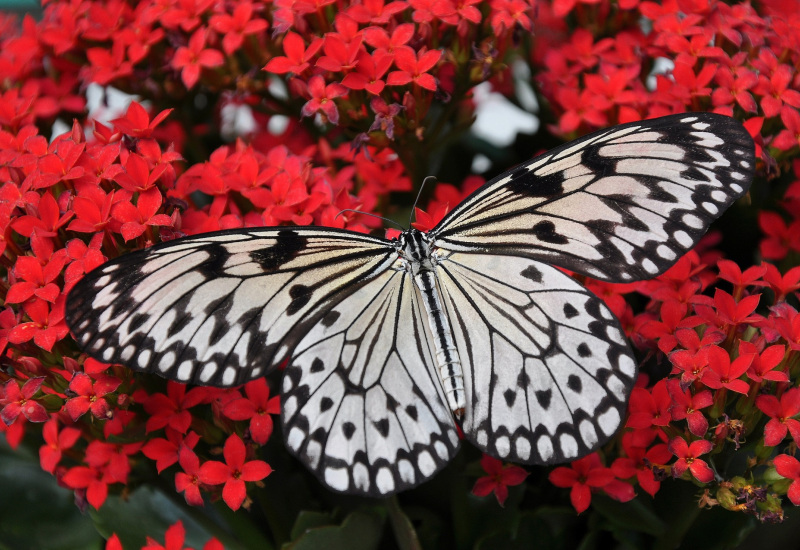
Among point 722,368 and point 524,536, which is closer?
point 722,368

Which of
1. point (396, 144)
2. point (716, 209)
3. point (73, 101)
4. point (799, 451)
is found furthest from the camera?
point (73, 101)

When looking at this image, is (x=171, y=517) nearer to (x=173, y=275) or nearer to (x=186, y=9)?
(x=173, y=275)

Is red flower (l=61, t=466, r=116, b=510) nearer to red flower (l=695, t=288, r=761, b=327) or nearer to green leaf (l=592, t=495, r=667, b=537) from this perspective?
green leaf (l=592, t=495, r=667, b=537)

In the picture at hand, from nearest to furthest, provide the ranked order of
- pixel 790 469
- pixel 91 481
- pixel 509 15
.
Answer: pixel 790 469, pixel 91 481, pixel 509 15

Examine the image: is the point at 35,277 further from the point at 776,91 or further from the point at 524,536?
the point at 776,91

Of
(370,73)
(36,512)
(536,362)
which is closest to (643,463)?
(536,362)

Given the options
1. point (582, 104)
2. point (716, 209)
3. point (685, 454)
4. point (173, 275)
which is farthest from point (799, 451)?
point (173, 275)
